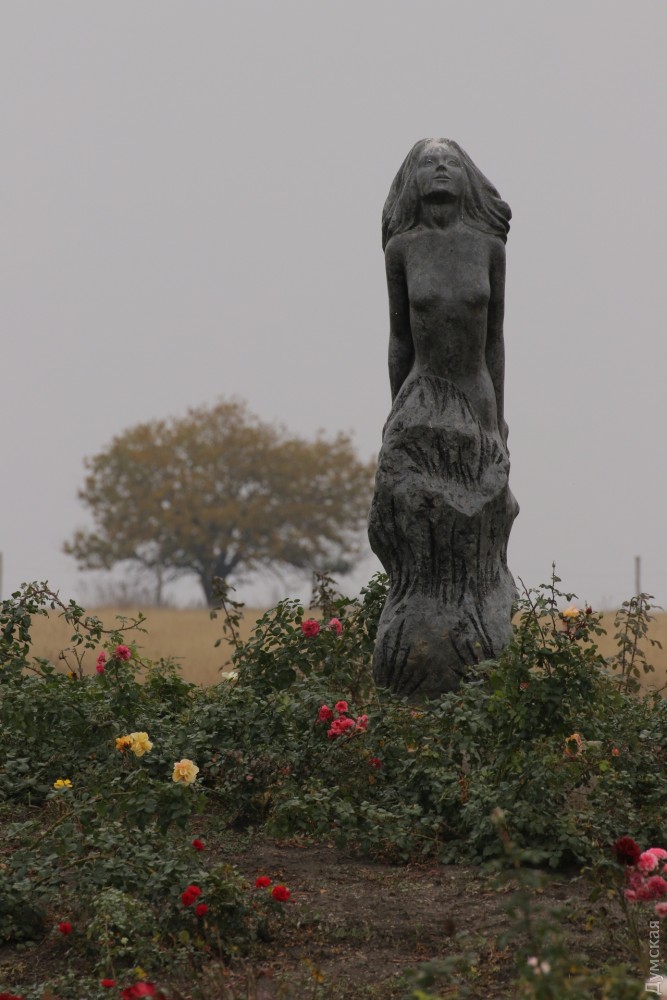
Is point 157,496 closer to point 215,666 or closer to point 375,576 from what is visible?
point 215,666

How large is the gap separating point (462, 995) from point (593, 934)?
0.71 m

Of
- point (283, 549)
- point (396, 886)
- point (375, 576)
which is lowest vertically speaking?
point (396, 886)

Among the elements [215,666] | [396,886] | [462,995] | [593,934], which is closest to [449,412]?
[396,886]

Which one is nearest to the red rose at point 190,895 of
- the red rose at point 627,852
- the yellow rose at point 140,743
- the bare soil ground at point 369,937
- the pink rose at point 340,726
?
the bare soil ground at point 369,937

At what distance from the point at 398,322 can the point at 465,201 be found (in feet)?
2.61

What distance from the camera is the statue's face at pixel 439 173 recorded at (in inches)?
302

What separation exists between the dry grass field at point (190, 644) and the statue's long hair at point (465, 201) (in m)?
3.53

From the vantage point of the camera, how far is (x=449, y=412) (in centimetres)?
769

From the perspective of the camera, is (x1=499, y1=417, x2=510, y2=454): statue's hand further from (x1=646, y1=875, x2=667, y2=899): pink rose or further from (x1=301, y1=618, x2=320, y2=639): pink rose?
(x1=646, y1=875, x2=667, y2=899): pink rose

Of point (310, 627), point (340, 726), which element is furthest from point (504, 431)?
point (340, 726)

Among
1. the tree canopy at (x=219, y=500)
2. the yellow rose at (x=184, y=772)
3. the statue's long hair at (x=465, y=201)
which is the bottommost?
the yellow rose at (x=184, y=772)

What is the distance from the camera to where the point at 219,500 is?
39.2m

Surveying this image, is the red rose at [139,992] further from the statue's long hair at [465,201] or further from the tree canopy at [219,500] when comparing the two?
the tree canopy at [219,500]

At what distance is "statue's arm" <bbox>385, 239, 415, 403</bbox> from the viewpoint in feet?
25.9
